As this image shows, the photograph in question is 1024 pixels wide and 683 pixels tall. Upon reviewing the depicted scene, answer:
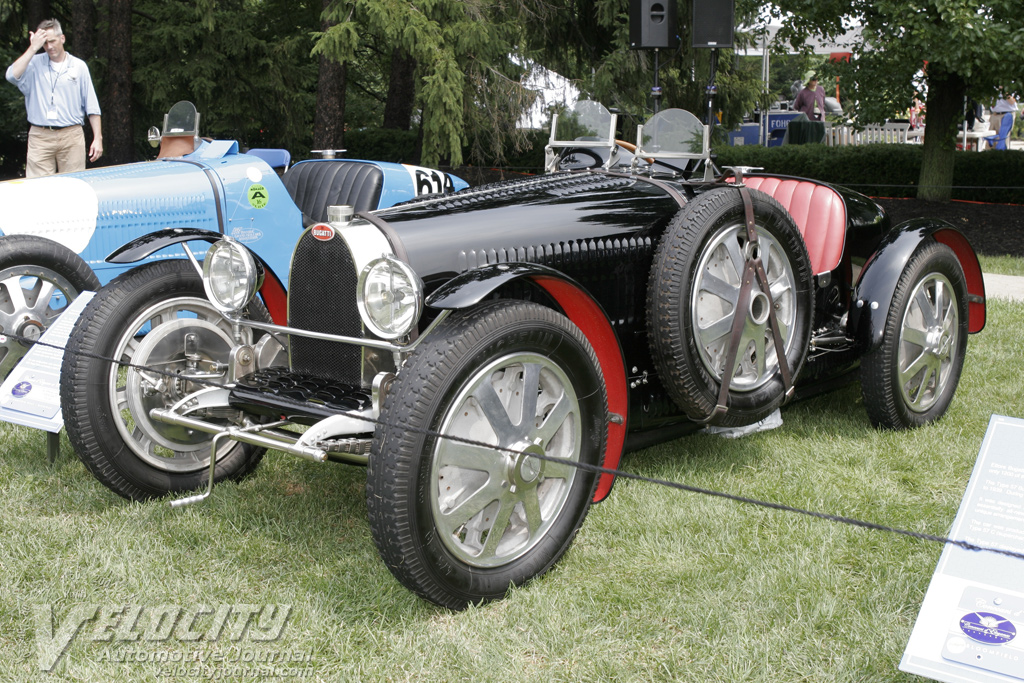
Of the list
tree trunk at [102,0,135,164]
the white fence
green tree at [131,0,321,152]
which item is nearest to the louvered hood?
green tree at [131,0,321,152]

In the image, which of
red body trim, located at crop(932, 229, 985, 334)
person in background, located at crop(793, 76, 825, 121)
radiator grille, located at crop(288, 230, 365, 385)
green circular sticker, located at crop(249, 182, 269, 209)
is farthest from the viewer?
person in background, located at crop(793, 76, 825, 121)

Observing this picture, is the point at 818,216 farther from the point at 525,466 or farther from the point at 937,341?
the point at 525,466

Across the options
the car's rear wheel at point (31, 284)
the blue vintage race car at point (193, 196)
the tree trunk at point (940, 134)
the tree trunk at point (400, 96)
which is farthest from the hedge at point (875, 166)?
the car's rear wheel at point (31, 284)

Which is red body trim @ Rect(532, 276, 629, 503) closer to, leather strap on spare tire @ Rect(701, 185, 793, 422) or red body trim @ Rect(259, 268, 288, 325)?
leather strap on spare tire @ Rect(701, 185, 793, 422)

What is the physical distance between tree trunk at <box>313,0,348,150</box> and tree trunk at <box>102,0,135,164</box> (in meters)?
3.23

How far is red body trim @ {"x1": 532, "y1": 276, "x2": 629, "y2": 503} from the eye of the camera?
3369 millimetres

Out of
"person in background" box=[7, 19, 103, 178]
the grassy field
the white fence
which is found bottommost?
the grassy field

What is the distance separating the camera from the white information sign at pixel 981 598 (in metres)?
2.26

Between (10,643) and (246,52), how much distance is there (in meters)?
13.2

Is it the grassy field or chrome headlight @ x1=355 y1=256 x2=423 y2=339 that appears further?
chrome headlight @ x1=355 y1=256 x2=423 y2=339

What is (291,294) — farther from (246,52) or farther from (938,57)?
(246,52)

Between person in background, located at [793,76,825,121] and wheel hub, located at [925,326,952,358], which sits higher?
person in background, located at [793,76,825,121]

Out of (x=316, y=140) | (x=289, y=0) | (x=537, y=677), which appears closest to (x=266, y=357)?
(x=537, y=677)

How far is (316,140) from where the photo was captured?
13.3 m
